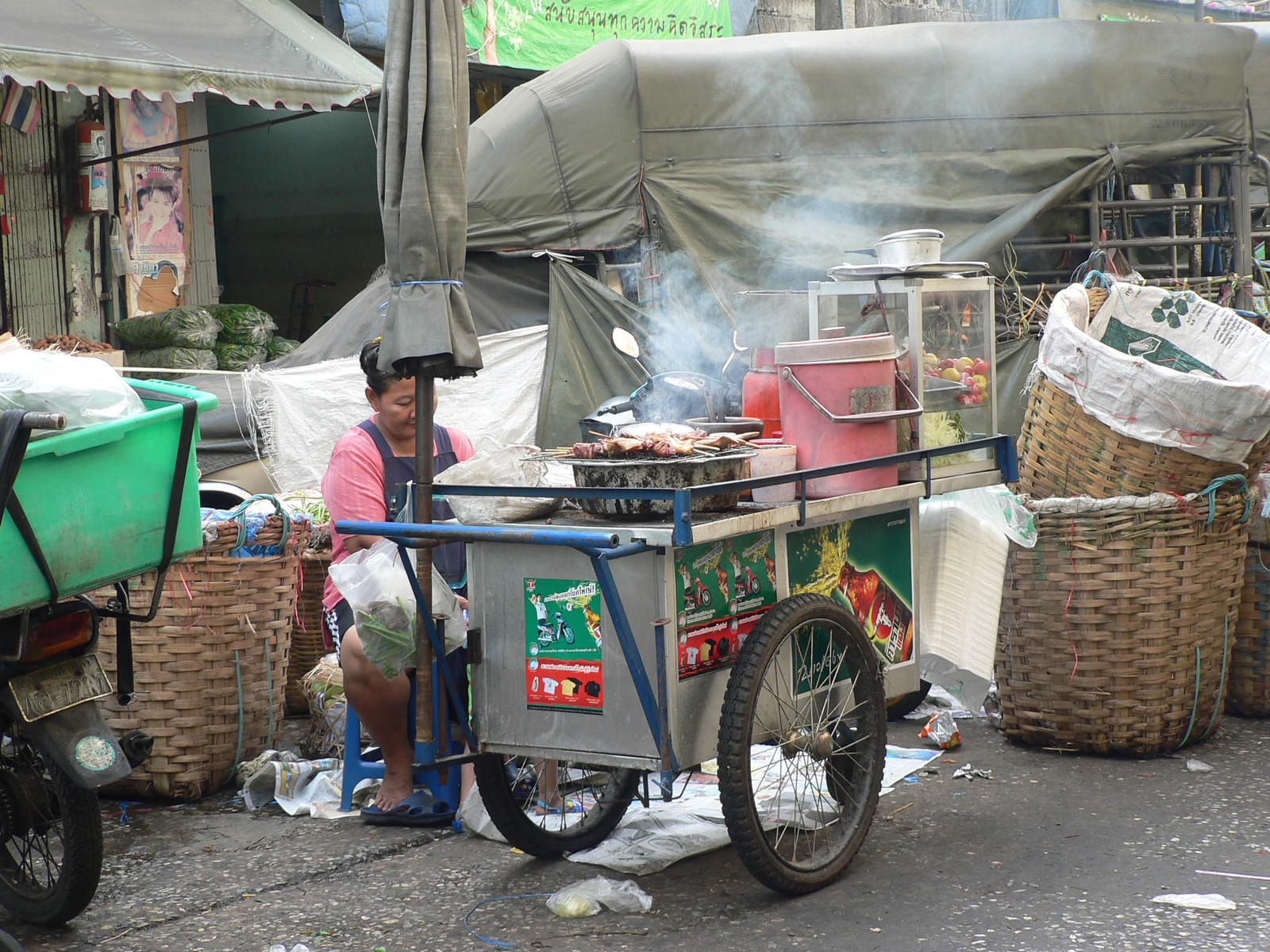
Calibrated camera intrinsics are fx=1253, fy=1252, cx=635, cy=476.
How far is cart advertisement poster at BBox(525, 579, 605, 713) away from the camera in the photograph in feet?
11.0

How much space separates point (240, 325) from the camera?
8445mm

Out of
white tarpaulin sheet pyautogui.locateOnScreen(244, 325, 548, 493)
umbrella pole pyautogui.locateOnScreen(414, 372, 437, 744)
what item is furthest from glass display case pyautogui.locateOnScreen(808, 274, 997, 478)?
white tarpaulin sheet pyautogui.locateOnScreen(244, 325, 548, 493)

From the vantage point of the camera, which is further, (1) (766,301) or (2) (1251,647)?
(1) (766,301)

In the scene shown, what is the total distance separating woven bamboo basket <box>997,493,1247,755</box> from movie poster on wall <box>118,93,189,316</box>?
650cm

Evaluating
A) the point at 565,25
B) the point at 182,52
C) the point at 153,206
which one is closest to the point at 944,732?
the point at 182,52

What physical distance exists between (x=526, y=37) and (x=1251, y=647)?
24.7 feet

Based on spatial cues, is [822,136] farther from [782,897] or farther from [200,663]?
[782,897]

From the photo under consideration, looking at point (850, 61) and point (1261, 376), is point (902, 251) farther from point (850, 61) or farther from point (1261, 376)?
point (850, 61)

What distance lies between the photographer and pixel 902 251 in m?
4.27

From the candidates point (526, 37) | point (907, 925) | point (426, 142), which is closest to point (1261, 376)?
point (907, 925)

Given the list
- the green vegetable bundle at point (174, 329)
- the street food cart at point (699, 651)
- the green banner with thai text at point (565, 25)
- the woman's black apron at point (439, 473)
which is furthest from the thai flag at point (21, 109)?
the street food cart at point (699, 651)

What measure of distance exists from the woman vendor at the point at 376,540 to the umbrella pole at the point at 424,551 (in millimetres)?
482

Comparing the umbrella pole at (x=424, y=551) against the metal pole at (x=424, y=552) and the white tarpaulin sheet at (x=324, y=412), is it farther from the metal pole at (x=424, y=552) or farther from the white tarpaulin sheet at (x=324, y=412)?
the white tarpaulin sheet at (x=324, y=412)

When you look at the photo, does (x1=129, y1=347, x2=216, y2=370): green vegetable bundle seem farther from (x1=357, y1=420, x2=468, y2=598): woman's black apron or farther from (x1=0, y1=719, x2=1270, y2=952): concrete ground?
(x1=0, y1=719, x2=1270, y2=952): concrete ground
